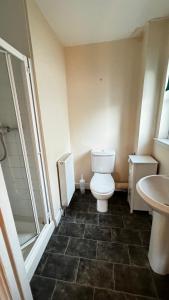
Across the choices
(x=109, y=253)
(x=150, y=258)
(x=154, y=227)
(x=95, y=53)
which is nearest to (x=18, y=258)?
(x=109, y=253)

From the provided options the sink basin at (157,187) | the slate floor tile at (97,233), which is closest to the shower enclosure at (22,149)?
the slate floor tile at (97,233)

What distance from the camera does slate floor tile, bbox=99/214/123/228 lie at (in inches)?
66.6

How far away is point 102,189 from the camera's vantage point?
Answer: 1709 mm

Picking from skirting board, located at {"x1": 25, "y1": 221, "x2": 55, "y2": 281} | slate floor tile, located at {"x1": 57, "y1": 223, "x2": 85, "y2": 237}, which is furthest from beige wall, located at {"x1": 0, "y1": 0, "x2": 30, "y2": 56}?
slate floor tile, located at {"x1": 57, "y1": 223, "x2": 85, "y2": 237}

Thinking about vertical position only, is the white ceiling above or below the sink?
above

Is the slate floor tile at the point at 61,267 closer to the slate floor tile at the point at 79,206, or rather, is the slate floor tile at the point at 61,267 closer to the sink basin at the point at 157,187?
the slate floor tile at the point at 79,206

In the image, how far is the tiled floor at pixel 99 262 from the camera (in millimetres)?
1062

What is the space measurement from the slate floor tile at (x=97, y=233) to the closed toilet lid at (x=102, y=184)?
1.45ft

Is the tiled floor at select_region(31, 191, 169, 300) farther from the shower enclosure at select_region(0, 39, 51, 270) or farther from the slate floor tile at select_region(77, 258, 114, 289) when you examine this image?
the shower enclosure at select_region(0, 39, 51, 270)

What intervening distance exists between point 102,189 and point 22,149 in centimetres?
107

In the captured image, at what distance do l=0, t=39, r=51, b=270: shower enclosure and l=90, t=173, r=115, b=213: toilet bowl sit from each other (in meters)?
0.62

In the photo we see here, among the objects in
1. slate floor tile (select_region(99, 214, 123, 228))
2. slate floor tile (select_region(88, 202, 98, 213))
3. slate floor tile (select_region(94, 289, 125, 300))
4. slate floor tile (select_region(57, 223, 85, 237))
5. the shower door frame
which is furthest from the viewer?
slate floor tile (select_region(88, 202, 98, 213))

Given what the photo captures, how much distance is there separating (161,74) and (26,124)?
5.55 feet

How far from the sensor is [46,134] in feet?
4.71
